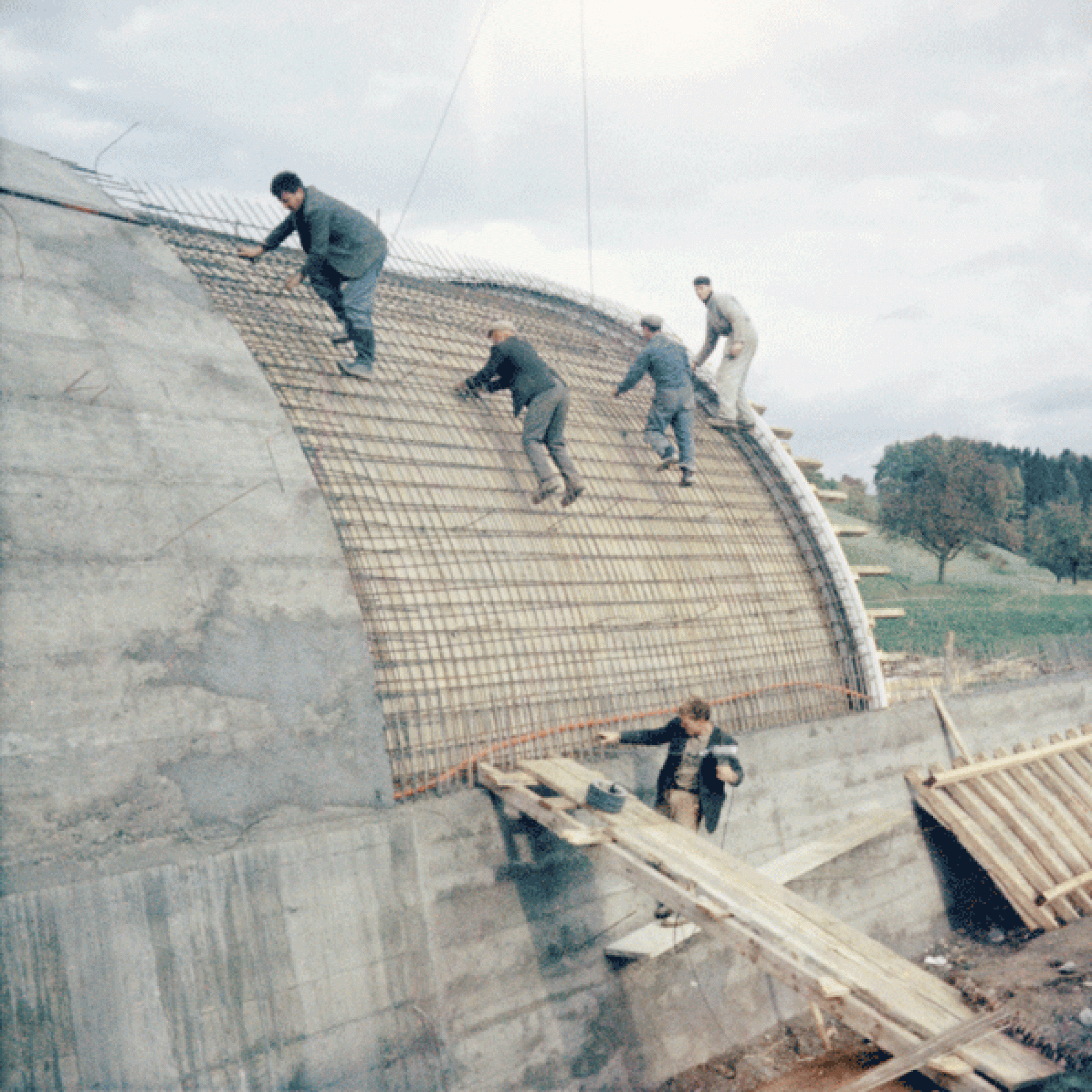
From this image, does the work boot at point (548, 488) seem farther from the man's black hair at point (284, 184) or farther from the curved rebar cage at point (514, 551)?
the man's black hair at point (284, 184)

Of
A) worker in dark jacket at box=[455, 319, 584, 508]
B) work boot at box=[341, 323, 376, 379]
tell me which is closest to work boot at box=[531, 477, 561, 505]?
worker in dark jacket at box=[455, 319, 584, 508]

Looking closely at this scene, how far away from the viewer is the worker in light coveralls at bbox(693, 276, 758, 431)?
39.4 feet

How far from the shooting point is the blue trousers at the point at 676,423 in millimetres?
10234

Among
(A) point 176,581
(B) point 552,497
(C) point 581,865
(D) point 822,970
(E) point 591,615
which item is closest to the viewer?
(D) point 822,970

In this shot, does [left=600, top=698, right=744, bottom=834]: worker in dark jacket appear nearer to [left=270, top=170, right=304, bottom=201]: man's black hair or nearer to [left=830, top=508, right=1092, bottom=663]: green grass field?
[left=270, top=170, right=304, bottom=201]: man's black hair

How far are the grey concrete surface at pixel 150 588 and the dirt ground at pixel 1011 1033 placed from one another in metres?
3.67

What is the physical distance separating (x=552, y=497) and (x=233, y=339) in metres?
3.31

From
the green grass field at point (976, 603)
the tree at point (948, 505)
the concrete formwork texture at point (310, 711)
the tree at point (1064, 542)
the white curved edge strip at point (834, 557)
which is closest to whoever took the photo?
the concrete formwork texture at point (310, 711)

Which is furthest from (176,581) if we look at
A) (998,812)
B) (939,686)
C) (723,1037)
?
(939,686)

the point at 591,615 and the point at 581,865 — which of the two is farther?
the point at 591,615

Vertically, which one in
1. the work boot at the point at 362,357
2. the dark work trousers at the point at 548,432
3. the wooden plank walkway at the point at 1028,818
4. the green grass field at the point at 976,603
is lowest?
the wooden plank walkway at the point at 1028,818

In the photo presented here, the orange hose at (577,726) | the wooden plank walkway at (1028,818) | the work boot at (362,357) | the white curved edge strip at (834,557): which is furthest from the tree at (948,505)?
the work boot at (362,357)

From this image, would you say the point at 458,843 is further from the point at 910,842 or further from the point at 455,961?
the point at 910,842

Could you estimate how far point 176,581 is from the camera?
19.4 ft
